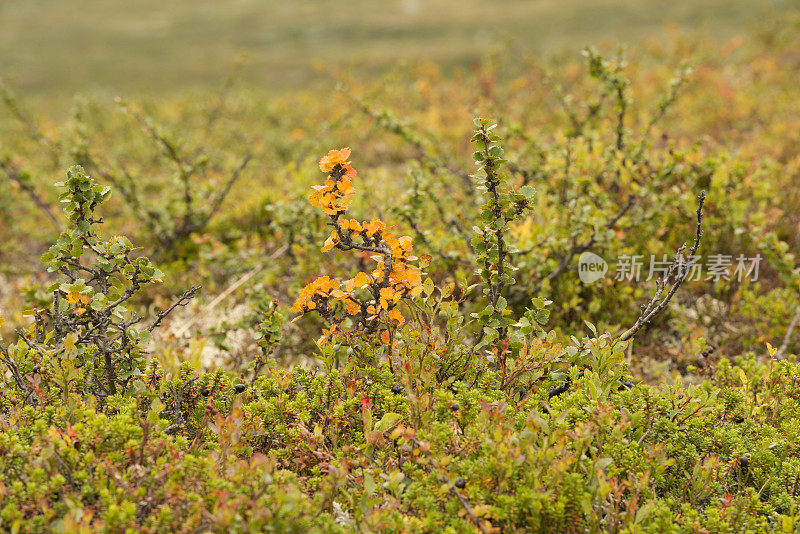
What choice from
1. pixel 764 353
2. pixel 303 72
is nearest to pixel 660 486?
pixel 764 353

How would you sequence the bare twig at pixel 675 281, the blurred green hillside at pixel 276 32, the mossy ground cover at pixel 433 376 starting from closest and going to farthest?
the mossy ground cover at pixel 433 376, the bare twig at pixel 675 281, the blurred green hillside at pixel 276 32

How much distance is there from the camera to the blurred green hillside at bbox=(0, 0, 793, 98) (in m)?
35.3

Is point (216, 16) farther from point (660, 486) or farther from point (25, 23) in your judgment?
point (660, 486)

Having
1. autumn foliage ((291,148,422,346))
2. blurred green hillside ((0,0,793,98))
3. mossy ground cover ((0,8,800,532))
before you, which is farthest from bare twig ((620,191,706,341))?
blurred green hillside ((0,0,793,98))

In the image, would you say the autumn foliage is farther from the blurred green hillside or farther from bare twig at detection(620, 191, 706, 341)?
the blurred green hillside

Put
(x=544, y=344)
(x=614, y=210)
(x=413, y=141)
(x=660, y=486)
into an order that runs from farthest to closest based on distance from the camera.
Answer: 1. (x=413, y=141)
2. (x=614, y=210)
3. (x=544, y=344)
4. (x=660, y=486)

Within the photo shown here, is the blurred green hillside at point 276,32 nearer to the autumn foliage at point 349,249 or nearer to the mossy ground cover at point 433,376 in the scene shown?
the mossy ground cover at point 433,376

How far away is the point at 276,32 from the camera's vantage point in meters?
52.2

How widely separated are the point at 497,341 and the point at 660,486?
36.6 inches

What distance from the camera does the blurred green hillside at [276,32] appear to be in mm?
35312

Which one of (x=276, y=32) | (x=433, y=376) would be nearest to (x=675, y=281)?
(x=433, y=376)

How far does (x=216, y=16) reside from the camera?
58.8m

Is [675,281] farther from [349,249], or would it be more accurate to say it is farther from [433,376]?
[349,249]

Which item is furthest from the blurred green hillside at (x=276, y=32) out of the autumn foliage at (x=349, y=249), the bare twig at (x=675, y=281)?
the bare twig at (x=675, y=281)
